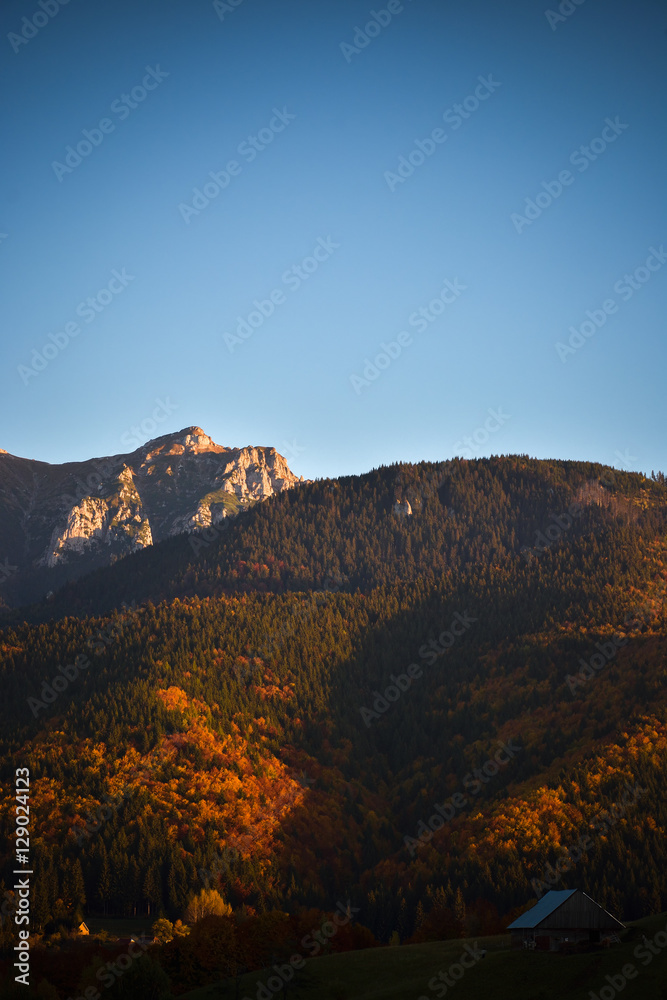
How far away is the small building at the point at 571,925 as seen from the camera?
86.9 metres

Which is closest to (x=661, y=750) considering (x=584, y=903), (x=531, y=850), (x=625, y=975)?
(x=531, y=850)

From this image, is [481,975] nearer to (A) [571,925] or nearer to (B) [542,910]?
(B) [542,910]

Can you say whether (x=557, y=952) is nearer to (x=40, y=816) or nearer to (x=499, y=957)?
(x=499, y=957)

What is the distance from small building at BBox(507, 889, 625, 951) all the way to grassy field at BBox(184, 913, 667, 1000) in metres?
2.11

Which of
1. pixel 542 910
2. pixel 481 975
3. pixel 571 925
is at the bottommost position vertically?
pixel 481 975

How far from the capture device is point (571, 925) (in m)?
87.4

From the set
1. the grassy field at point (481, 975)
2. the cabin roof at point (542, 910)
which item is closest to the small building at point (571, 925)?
the cabin roof at point (542, 910)

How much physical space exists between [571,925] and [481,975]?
1063cm

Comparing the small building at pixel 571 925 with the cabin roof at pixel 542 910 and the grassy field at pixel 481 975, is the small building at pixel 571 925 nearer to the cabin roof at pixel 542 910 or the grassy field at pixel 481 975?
the cabin roof at pixel 542 910

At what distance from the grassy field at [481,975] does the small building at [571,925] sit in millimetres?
2105

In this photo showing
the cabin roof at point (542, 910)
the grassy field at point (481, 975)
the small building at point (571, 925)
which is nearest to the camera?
the grassy field at point (481, 975)

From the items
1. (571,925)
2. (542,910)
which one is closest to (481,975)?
(542,910)

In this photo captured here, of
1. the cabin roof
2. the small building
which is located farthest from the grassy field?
the cabin roof

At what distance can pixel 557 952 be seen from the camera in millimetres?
86062
